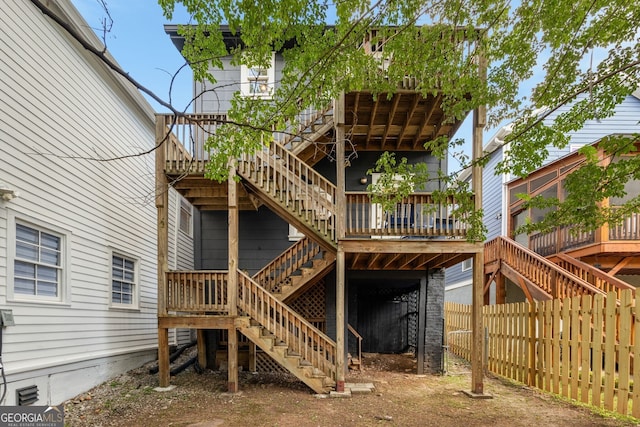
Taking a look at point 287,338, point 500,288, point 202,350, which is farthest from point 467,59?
point 500,288

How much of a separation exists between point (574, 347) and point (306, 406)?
4568 millimetres

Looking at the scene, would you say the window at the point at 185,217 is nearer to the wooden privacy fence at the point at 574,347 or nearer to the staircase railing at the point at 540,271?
→ the wooden privacy fence at the point at 574,347

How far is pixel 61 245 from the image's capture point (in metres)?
6.77

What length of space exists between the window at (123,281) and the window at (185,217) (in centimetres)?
300

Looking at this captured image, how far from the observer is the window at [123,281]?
857 cm

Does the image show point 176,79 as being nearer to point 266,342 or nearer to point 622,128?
point 266,342

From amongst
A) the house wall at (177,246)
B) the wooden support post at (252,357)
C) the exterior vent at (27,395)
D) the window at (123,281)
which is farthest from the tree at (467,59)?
the house wall at (177,246)

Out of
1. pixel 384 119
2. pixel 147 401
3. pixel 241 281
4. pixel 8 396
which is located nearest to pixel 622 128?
pixel 384 119

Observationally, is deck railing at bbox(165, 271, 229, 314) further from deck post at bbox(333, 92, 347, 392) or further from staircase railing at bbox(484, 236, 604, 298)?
staircase railing at bbox(484, 236, 604, 298)

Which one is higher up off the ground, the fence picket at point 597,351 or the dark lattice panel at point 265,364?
the fence picket at point 597,351

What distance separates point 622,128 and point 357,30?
13738 mm

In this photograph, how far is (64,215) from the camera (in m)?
6.77

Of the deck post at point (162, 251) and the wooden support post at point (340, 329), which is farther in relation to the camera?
the deck post at point (162, 251)

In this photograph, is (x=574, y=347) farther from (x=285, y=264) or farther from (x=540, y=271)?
(x=285, y=264)
